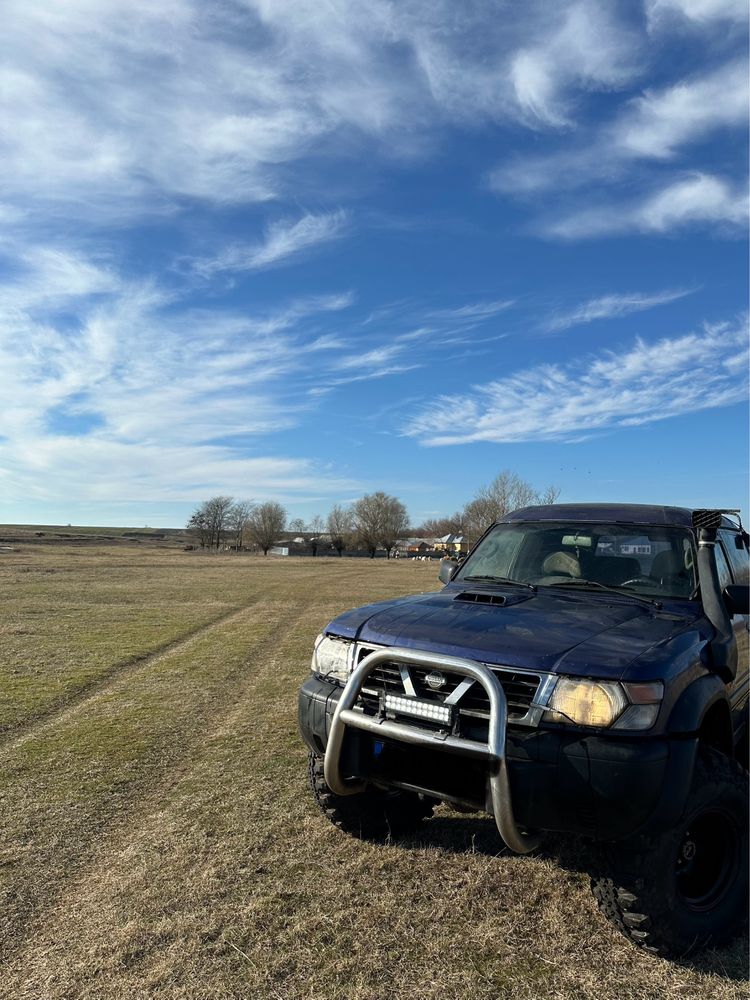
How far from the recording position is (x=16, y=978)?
267 cm

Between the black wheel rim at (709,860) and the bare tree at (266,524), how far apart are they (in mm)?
107388

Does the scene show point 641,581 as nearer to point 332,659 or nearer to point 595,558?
point 595,558

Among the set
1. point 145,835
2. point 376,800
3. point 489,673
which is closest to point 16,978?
point 145,835

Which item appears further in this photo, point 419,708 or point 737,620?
point 737,620

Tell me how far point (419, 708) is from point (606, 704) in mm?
777

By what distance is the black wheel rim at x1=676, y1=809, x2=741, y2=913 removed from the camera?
3051 millimetres

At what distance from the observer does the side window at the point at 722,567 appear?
417 cm

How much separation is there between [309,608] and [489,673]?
16.0 meters

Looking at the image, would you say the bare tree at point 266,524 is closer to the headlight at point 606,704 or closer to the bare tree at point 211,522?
the bare tree at point 211,522

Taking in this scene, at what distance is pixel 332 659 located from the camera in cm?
356

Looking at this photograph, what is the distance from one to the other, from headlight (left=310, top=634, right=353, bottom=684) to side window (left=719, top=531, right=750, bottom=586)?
276 cm

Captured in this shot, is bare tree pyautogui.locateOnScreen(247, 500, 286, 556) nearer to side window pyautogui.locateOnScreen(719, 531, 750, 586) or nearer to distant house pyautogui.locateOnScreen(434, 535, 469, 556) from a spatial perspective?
distant house pyautogui.locateOnScreen(434, 535, 469, 556)

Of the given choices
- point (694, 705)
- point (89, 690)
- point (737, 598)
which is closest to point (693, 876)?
point (694, 705)

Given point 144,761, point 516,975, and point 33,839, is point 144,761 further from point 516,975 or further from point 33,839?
point 516,975
